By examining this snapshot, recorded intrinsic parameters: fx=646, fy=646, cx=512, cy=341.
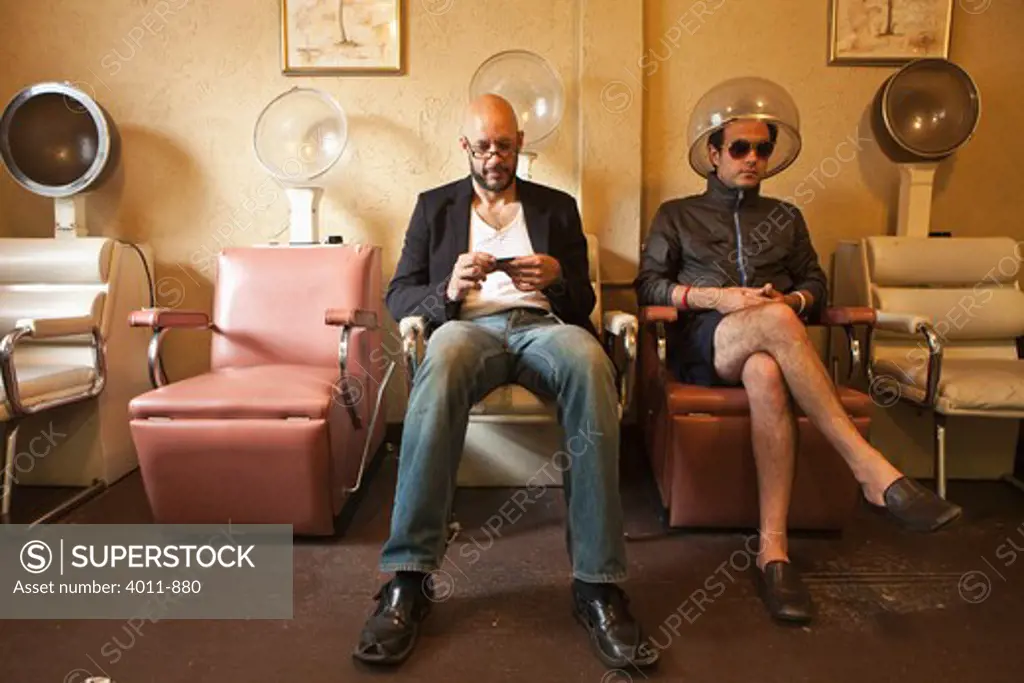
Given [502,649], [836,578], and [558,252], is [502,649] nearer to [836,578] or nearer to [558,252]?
[836,578]

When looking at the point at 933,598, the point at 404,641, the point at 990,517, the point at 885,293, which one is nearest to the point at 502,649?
the point at 404,641

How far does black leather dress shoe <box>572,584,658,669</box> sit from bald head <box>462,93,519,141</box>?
1275mm

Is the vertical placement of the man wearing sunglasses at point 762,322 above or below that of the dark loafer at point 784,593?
above

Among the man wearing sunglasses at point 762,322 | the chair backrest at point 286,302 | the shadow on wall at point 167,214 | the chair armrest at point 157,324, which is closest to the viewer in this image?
the man wearing sunglasses at point 762,322

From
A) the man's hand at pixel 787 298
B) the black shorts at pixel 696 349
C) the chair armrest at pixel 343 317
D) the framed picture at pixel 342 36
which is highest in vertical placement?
the framed picture at pixel 342 36

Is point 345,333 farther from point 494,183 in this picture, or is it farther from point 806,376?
point 806,376

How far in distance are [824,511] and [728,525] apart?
28 centimetres

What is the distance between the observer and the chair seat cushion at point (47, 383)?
2.00 m

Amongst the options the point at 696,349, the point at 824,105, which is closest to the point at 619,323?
the point at 696,349

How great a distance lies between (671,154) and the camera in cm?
277

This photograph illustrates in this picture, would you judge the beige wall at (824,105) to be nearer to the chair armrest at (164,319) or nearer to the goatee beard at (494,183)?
the goatee beard at (494,183)

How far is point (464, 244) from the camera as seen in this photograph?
6.65ft

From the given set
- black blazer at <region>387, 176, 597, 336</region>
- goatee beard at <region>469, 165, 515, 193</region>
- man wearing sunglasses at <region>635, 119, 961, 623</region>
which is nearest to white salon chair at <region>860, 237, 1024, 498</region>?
man wearing sunglasses at <region>635, 119, 961, 623</region>

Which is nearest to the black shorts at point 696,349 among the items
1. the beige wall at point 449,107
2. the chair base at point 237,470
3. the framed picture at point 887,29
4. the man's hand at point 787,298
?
the man's hand at point 787,298
